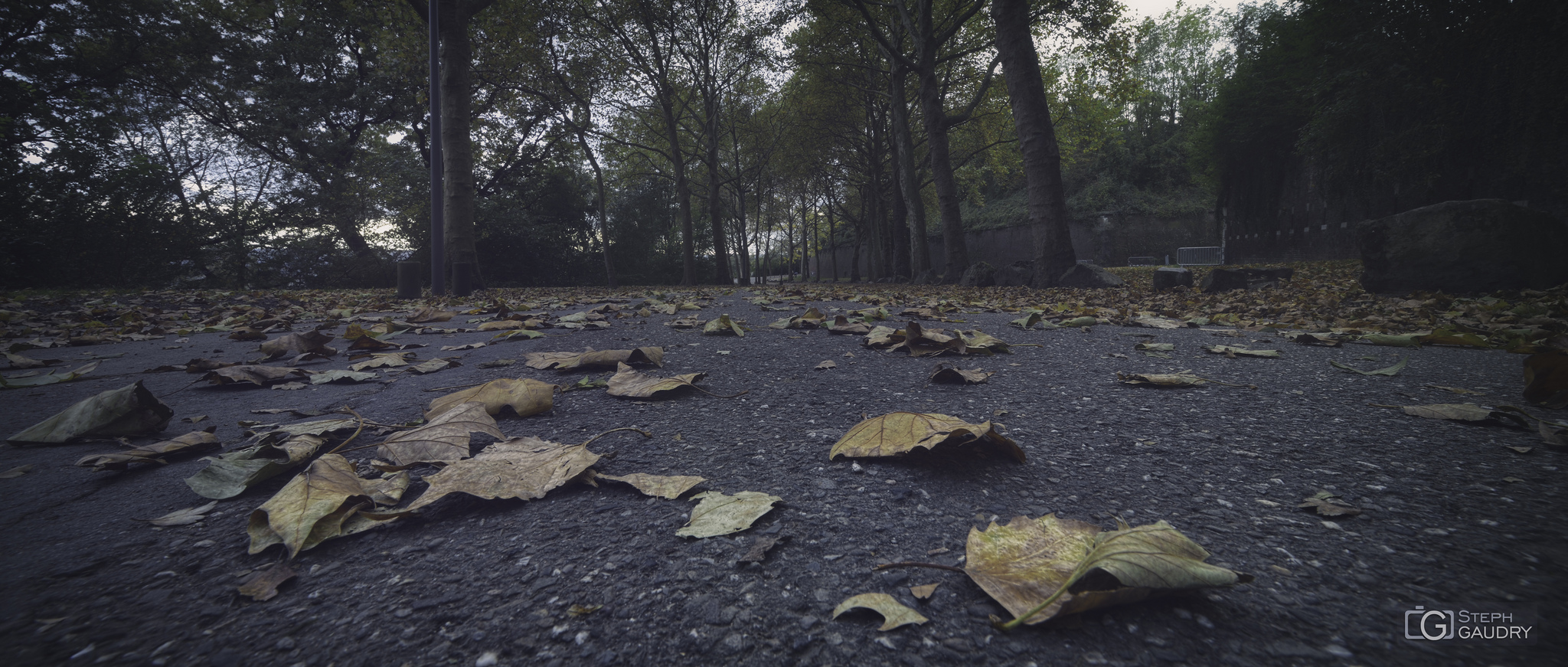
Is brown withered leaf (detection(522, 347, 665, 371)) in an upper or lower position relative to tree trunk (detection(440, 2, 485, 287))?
lower

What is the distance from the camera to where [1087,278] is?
874 centimetres

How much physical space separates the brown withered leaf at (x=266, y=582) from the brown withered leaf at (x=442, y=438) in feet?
1.39

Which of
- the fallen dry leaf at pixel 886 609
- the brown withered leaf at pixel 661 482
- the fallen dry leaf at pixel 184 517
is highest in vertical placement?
the fallen dry leaf at pixel 184 517

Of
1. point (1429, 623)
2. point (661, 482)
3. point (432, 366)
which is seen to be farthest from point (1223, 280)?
point (432, 366)

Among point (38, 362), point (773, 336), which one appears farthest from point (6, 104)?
point (773, 336)

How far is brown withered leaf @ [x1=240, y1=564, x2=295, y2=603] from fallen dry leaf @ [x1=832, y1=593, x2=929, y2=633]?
84 centimetres

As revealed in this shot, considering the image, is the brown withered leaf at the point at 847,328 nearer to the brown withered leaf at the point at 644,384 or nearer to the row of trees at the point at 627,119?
the brown withered leaf at the point at 644,384

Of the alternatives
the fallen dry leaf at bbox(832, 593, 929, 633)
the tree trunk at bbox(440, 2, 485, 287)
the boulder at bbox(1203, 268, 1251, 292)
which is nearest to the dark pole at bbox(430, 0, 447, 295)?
the tree trunk at bbox(440, 2, 485, 287)

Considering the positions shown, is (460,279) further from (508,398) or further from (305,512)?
(305,512)

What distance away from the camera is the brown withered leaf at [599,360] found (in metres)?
2.59

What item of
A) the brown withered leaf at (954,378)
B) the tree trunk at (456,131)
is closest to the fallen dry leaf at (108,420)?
the brown withered leaf at (954,378)

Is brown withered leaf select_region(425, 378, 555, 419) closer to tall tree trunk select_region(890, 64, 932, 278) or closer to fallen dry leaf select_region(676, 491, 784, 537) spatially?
fallen dry leaf select_region(676, 491, 784, 537)

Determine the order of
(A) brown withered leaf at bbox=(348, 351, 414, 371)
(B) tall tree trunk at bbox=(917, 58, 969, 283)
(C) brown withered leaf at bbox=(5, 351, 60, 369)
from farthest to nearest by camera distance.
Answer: (B) tall tree trunk at bbox=(917, 58, 969, 283)
(C) brown withered leaf at bbox=(5, 351, 60, 369)
(A) brown withered leaf at bbox=(348, 351, 414, 371)

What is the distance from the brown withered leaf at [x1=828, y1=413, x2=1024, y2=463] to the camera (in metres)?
1.33
